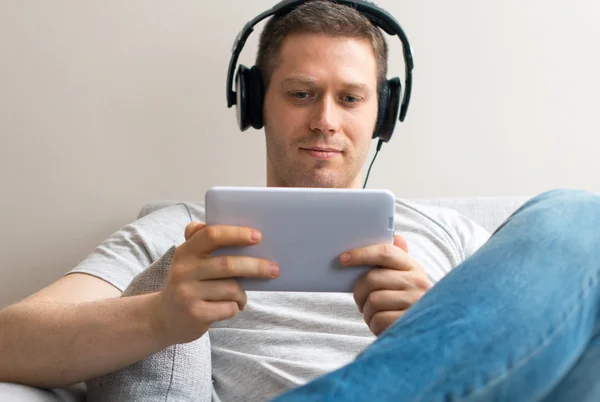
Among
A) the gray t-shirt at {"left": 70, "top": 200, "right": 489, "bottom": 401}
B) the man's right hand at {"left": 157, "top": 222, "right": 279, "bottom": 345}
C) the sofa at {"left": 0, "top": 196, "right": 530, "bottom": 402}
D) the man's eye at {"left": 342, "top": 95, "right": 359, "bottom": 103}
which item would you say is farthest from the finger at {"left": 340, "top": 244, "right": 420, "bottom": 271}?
the sofa at {"left": 0, "top": 196, "right": 530, "bottom": 402}

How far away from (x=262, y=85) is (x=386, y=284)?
0.68m

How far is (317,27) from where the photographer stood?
142 centimetres

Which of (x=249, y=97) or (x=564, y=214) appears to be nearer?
(x=564, y=214)

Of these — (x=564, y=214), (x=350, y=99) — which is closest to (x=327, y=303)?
(x=350, y=99)

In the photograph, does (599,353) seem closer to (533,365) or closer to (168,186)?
(533,365)

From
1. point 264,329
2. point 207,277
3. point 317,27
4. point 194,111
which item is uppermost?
point 317,27

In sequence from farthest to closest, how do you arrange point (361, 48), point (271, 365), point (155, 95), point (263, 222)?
point (155, 95), point (361, 48), point (271, 365), point (263, 222)

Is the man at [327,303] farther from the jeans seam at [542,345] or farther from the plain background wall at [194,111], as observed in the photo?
the plain background wall at [194,111]

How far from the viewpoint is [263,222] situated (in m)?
0.86

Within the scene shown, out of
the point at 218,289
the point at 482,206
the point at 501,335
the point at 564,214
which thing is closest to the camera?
the point at 501,335

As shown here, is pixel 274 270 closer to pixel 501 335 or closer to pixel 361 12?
pixel 501 335

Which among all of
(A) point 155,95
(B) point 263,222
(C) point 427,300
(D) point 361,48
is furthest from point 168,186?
(C) point 427,300

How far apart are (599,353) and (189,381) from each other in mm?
583

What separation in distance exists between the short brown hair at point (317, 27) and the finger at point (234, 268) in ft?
2.23
